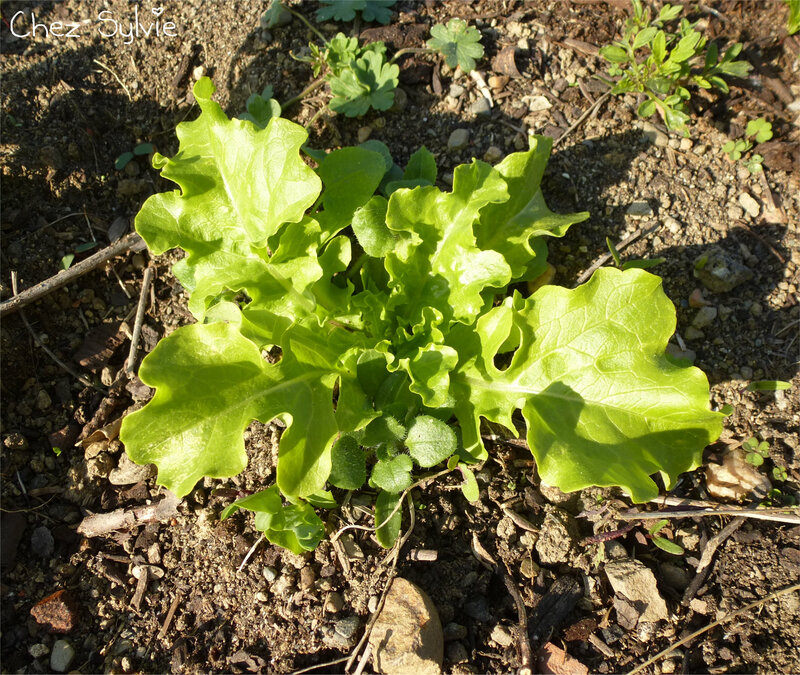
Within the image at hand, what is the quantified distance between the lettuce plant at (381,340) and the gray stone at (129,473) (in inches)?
26.4

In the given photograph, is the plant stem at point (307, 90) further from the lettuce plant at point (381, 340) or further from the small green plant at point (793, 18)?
the small green plant at point (793, 18)

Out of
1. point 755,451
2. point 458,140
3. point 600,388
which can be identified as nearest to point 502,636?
point 600,388

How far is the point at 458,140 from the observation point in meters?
3.43

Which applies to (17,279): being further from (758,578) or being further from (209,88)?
(758,578)

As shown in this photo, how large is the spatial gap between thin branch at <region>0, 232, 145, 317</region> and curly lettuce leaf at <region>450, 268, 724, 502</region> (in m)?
1.91

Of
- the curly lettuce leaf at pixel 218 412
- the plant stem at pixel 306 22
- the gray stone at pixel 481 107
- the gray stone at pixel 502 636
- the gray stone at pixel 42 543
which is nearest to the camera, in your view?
the curly lettuce leaf at pixel 218 412

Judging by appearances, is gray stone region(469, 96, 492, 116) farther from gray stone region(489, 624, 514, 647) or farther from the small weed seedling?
gray stone region(489, 624, 514, 647)

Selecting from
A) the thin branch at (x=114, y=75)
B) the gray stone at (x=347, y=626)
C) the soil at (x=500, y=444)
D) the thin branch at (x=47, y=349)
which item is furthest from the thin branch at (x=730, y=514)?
the thin branch at (x=114, y=75)

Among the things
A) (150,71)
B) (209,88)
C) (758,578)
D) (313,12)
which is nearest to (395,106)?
(313,12)

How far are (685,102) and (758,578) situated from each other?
2454mm

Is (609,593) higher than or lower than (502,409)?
lower

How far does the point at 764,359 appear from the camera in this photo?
9.87 feet

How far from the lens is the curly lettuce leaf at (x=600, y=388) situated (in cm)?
238

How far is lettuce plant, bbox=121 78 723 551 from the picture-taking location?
2.29 meters
